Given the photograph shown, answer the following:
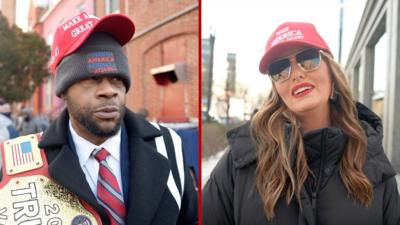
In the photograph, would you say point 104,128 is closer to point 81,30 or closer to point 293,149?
point 81,30

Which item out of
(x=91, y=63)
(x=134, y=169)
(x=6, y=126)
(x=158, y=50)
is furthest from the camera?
(x=6, y=126)

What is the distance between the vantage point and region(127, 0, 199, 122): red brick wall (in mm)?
1424

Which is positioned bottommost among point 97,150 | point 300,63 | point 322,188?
point 322,188

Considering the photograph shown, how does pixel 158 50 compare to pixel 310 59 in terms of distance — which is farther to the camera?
pixel 158 50

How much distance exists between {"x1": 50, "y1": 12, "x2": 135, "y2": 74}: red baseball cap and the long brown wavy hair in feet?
1.40

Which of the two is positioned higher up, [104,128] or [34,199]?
[104,128]

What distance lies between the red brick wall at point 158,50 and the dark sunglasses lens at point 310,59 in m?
0.35

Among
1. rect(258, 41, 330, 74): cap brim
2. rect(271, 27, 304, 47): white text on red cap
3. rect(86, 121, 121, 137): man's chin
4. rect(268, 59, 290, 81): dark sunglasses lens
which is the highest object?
rect(271, 27, 304, 47): white text on red cap

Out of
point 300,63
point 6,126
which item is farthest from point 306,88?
point 6,126

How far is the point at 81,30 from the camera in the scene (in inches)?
38.4

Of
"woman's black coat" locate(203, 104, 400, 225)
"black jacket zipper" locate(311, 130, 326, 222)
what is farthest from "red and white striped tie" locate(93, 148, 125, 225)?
"black jacket zipper" locate(311, 130, 326, 222)

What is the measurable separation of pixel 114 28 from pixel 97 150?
0.30 m

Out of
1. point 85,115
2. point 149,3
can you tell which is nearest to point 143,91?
point 149,3

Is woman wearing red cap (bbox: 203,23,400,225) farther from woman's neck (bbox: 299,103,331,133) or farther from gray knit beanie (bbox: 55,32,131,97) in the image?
gray knit beanie (bbox: 55,32,131,97)
